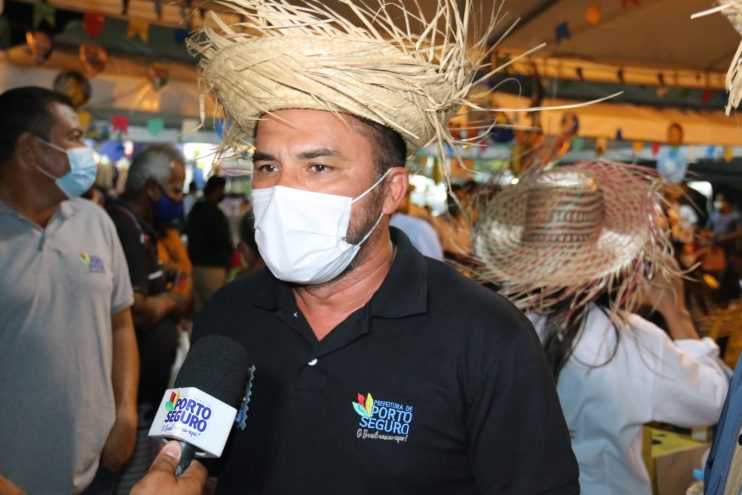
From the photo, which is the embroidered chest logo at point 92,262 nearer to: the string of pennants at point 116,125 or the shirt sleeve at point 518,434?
the shirt sleeve at point 518,434

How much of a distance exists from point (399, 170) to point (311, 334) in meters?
0.50

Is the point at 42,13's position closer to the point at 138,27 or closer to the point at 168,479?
the point at 138,27

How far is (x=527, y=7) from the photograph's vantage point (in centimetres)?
453

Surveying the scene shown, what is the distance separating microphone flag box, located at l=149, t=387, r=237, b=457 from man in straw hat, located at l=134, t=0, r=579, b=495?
132mm

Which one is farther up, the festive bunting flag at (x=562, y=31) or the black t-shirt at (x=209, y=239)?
the festive bunting flag at (x=562, y=31)

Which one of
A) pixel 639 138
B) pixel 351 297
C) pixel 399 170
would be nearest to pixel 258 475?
pixel 351 297

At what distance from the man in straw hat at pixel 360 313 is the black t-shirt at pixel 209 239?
5.04 meters

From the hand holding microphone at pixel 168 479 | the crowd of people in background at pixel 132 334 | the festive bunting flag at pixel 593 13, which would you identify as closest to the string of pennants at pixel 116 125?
the crowd of people in background at pixel 132 334

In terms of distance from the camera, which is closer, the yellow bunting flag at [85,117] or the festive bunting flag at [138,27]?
the festive bunting flag at [138,27]

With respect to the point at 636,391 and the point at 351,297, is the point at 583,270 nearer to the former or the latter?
the point at 636,391

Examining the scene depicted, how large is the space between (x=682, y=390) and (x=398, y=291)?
132cm

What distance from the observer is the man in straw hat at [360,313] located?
5.39 ft

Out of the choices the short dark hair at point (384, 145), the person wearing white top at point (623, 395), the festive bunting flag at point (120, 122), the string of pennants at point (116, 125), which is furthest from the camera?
the festive bunting flag at point (120, 122)

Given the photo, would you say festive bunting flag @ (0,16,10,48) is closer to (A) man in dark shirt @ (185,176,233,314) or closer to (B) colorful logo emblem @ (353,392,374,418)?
(A) man in dark shirt @ (185,176,233,314)
